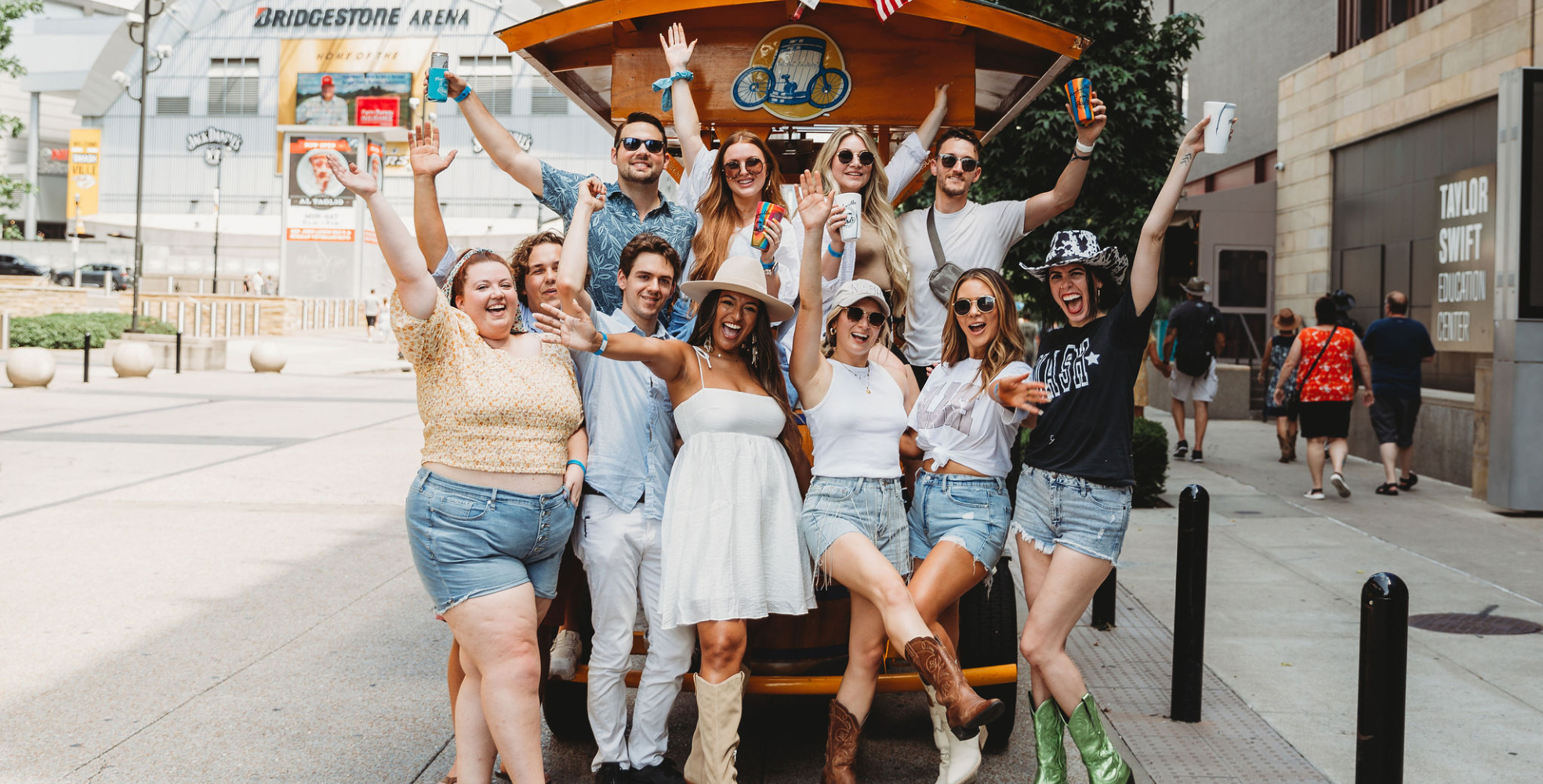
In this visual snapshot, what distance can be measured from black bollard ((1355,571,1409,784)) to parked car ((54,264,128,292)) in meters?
58.5

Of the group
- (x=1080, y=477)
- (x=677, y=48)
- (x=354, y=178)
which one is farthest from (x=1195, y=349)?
(x=354, y=178)

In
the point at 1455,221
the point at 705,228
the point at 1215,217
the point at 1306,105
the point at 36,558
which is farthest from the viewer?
the point at 1215,217

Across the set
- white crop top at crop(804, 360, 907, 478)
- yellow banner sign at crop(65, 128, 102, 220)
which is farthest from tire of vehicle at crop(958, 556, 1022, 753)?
yellow banner sign at crop(65, 128, 102, 220)

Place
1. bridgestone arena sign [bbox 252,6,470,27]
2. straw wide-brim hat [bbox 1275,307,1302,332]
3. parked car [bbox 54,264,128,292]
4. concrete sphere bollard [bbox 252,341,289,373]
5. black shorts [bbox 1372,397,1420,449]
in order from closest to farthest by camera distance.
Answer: black shorts [bbox 1372,397,1420,449], straw wide-brim hat [bbox 1275,307,1302,332], concrete sphere bollard [bbox 252,341,289,373], parked car [bbox 54,264,128,292], bridgestone arena sign [bbox 252,6,470,27]

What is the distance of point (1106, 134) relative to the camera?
10766 millimetres

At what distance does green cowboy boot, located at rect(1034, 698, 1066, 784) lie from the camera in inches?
156

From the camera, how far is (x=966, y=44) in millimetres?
5797

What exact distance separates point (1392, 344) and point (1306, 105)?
7.75 metres

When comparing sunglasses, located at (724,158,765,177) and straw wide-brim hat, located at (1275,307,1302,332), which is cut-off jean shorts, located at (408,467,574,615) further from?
straw wide-brim hat, located at (1275,307,1302,332)

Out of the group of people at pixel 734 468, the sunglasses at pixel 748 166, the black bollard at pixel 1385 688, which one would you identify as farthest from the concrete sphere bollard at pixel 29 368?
the black bollard at pixel 1385 688

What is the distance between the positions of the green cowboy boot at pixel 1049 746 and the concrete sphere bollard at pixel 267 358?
925 inches

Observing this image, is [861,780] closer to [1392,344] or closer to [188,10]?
[1392,344]

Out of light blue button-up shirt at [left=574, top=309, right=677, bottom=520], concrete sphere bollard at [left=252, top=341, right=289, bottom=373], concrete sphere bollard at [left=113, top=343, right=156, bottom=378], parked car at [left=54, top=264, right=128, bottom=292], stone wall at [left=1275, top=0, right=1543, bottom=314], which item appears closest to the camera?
light blue button-up shirt at [left=574, top=309, right=677, bottom=520]

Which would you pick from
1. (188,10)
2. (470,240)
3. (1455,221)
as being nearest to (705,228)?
(1455,221)
